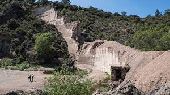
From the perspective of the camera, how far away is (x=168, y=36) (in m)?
69.1

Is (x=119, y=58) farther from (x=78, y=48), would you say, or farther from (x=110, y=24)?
(x=110, y=24)

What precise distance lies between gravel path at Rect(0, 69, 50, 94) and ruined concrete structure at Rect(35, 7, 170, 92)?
742 centimetres

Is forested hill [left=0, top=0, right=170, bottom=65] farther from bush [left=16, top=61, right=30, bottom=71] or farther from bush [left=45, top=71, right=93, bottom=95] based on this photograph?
bush [left=45, top=71, right=93, bottom=95]

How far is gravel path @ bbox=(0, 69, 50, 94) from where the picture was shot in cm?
5959

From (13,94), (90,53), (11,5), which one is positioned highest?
(11,5)

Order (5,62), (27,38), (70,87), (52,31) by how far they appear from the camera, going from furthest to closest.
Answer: (27,38) < (52,31) < (5,62) < (70,87)

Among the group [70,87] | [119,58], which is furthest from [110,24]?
[70,87]

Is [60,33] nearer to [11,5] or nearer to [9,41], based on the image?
[9,41]

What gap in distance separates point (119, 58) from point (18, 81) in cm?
2165

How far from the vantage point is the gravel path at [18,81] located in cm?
5959

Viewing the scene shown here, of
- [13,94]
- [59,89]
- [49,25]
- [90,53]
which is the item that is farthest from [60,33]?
[59,89]

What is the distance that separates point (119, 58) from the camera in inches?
1966

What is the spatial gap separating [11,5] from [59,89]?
74.5 m

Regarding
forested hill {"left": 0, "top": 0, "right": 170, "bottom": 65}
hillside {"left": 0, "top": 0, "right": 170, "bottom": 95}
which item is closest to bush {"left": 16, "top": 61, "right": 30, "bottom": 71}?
hillside {"left": 0, "top": 0, "right": 170, "bottom": 95}
